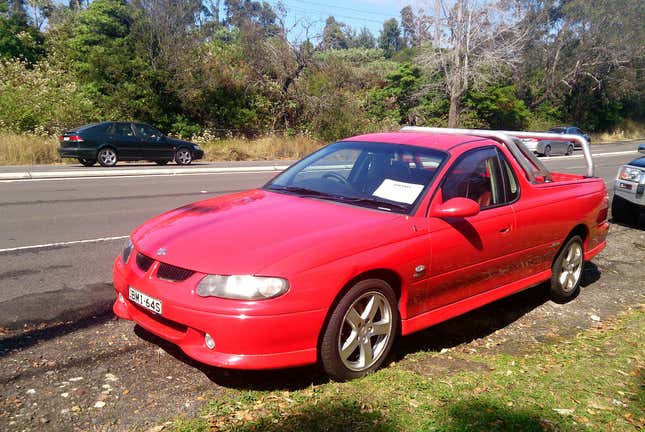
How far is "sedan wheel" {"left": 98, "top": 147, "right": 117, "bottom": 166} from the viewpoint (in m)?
19.8

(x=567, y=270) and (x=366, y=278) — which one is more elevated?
(x=366, y=278)

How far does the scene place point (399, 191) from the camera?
442cm

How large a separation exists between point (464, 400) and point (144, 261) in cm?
221

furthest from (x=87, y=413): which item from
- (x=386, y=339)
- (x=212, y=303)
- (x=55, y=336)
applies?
(x=386, y=339)

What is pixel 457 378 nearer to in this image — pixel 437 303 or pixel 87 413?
pixel 437 303

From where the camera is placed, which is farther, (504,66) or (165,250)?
(504,66)

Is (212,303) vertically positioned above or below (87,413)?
above

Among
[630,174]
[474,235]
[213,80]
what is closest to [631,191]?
[630,174]

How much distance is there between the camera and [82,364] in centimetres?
391

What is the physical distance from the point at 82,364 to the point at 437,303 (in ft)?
8.23

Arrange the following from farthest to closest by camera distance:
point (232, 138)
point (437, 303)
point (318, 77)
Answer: point (318, 77) < point (232, 138) < point (437, 303)

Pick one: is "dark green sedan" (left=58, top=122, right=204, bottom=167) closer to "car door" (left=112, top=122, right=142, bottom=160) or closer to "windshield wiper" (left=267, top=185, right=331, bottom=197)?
"car door" (left=112, top=122, right=142, bottom=160)

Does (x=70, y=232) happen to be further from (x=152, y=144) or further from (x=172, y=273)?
(x=152, y=144)

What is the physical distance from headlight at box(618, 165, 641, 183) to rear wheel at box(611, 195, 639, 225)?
0.38m
